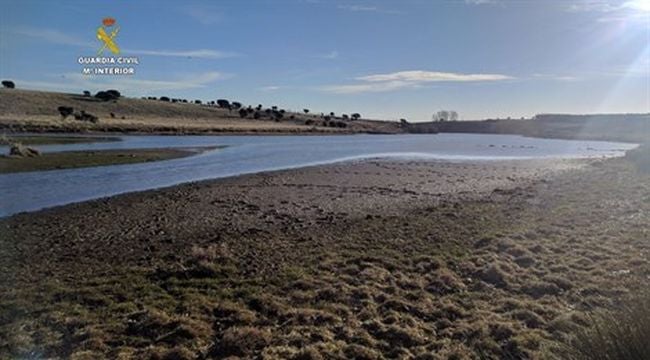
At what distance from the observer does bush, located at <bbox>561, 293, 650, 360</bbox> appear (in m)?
3.42

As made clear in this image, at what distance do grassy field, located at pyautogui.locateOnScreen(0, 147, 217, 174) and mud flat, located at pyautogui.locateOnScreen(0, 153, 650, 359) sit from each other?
11913mm

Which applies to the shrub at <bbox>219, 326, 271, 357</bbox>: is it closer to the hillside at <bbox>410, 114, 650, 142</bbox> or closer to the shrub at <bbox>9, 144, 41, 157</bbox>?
the shrub at <bbox>9, 144, 41, 157</bbox>

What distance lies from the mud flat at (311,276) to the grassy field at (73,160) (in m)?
11.9

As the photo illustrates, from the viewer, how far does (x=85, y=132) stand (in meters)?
64.8

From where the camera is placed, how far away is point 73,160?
31.4m

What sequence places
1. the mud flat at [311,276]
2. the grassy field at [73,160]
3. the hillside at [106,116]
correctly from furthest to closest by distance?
1. the hillside at [106,116]
2. the grassy field at [73,160]
3. the mud flat at [311,276]

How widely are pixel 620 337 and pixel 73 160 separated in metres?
34.2

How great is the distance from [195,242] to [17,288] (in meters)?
4.42

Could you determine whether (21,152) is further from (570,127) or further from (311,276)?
(570,127)

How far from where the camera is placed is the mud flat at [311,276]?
665 cm

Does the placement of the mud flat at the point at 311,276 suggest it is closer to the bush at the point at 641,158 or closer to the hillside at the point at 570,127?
the bush at the point at 641,158

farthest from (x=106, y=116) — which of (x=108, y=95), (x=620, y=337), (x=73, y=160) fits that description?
(x=620, y=337)

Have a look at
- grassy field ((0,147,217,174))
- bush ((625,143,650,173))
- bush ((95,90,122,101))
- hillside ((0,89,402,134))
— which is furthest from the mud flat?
bush ((95,90,122,101))

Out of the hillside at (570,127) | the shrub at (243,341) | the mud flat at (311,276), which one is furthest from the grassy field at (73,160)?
the hillside at (570,127)
